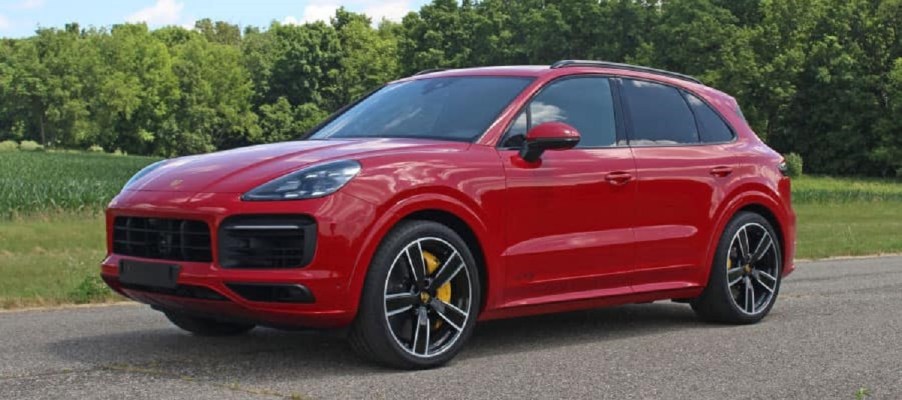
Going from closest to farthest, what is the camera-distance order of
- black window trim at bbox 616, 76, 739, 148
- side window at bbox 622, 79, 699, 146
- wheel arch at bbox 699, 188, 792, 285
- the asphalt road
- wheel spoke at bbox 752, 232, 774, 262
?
the asphalt road → black window trim at bbox 616, 76, 739, 148 → side window at bbox 622, 79, 699, 146 → wheel arch at bbox 699, 188, 792, 285 → wheel spoke at bbox 752, 232, 774, 262

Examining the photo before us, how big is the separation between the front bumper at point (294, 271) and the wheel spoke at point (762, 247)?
3538mm

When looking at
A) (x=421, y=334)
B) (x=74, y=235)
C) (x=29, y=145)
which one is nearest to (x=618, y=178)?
(x=421, y=334)

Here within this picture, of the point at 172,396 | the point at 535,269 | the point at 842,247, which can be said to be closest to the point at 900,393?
the point at 535,269

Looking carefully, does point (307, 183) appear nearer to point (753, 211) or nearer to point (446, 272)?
point (446, 272)

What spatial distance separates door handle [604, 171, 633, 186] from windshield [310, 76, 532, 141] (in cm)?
75

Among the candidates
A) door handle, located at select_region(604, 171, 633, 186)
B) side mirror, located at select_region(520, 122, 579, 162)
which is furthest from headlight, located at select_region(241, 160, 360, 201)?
door handle, located at select_region(604, 171, 633, 186)

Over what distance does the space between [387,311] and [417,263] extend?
11.7 inches

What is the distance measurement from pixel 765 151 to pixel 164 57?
334 feet

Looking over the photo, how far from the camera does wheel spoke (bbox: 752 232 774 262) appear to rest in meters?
7.82

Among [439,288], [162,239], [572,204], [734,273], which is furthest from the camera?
[734,273]

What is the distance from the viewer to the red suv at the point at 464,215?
17.4 feet

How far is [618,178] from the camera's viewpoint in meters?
6.71

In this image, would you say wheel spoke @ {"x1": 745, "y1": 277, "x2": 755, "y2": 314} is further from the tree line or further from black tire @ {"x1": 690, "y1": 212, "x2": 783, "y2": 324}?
the tree line

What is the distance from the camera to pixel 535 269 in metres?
6.22
